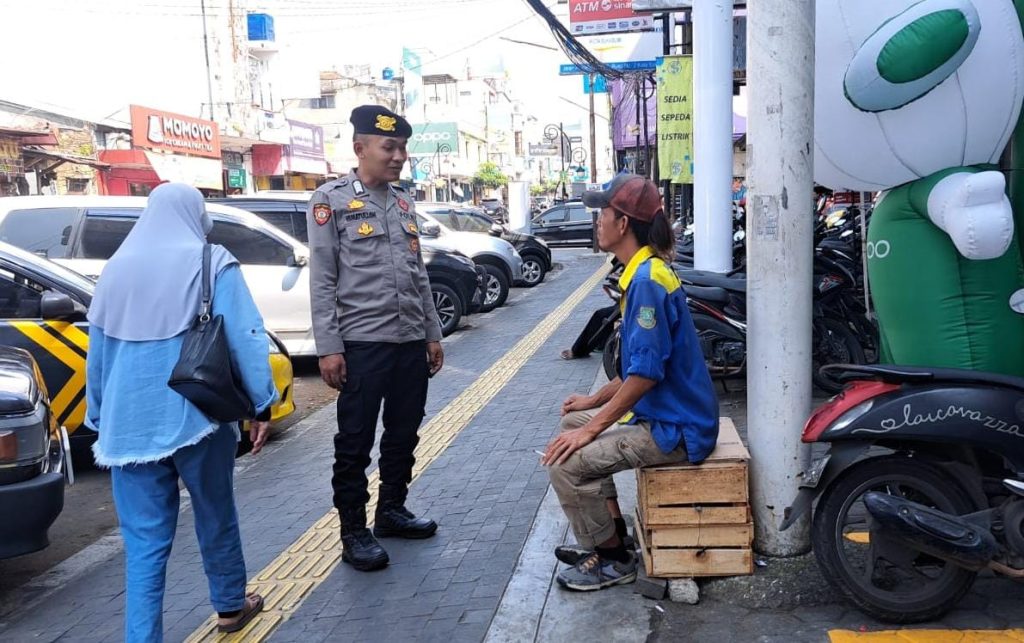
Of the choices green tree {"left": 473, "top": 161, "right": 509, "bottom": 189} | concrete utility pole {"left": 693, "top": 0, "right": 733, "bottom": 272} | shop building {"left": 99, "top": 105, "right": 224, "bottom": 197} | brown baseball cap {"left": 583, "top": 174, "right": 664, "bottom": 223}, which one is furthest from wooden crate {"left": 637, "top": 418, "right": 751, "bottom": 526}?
green tree {"left": 473, "top": 161, "right": 509, "bottom": 189}

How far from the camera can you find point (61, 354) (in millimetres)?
5371

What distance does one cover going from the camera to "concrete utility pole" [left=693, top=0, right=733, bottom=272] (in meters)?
7.04

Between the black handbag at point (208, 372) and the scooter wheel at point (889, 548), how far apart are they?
2074 mm

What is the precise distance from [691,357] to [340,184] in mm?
→ 1676

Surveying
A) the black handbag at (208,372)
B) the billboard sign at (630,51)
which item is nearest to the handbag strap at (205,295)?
the black handbag at (208,372)

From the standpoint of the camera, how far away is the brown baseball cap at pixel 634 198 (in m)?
3.27

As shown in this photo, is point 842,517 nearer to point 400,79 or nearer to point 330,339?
point 330,339

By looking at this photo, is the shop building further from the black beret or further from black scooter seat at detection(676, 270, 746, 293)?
the black beret

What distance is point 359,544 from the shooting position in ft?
12.6

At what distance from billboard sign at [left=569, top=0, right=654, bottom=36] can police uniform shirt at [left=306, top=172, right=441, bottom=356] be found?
36.0 feet

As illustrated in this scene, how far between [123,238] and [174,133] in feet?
51.5

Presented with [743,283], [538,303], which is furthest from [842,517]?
[538,303]

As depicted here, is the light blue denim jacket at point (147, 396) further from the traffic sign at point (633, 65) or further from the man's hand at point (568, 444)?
the traffic sign at point (633, 65)

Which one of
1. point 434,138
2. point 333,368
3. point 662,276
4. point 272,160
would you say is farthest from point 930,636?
point 434,138
